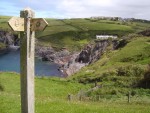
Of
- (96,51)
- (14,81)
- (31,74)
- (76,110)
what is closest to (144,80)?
(14,81)

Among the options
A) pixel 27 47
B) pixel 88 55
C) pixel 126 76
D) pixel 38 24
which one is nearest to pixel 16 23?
pixel 38 24

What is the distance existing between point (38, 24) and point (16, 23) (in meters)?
0.82

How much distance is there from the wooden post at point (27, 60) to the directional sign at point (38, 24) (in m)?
0.15

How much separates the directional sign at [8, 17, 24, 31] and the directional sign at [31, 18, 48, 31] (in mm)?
415

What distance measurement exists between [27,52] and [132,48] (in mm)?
87183

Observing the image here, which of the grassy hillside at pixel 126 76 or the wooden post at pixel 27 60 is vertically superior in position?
the wooden post at pixel 27 60

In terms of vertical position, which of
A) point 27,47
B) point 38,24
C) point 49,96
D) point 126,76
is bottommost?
point 126,76

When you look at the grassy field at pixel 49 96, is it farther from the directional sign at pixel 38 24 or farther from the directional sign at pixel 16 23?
the directional sign at pixel 16 23

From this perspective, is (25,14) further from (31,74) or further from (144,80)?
(144,80)

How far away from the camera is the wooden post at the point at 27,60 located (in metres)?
13.8

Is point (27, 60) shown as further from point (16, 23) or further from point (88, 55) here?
point (88, 55)

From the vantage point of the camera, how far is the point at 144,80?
2328 inches

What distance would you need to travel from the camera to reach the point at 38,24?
45.1 ft

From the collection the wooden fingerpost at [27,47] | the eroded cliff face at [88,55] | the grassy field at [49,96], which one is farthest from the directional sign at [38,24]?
the eroded cliff face at [88,55]
